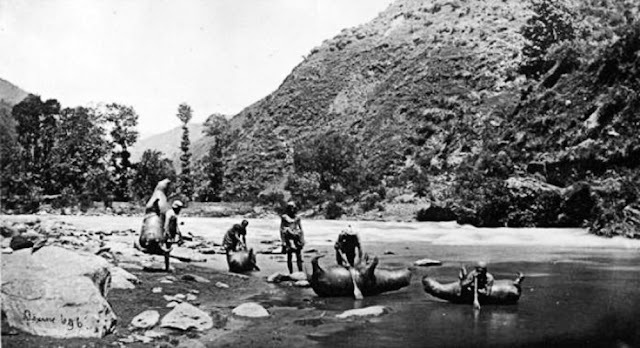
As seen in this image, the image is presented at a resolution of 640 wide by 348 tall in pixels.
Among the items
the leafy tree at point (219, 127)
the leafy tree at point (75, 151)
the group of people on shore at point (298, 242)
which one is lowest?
the group of people on shore at point (298, 242)

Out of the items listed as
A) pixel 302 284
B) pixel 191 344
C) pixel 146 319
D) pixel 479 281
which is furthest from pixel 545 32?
pixel 191 344

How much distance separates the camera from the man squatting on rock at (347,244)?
47.4 ft

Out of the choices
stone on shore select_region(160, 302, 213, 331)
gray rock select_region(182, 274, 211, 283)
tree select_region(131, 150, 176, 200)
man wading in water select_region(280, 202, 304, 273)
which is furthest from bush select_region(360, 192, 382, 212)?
stone on shore select_region(160, 302, 213, 331)

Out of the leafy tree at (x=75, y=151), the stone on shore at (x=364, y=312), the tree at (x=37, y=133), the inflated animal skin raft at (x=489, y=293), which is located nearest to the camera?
the stone on shore at (x=364, y=312)

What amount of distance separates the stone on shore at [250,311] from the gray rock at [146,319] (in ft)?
6.18

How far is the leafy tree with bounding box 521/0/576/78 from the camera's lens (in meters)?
58.8

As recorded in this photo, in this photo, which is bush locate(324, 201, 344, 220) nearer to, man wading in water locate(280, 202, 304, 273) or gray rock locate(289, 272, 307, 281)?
man wading in water locate(280, 202, 304, 273)

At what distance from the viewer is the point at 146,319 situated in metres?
9.80

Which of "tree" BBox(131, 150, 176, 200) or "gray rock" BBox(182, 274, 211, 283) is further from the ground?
"tree" BBox(131, 150, 176, 200)

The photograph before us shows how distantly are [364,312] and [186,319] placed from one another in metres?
3.55

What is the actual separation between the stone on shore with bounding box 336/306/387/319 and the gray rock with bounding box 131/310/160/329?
3506 millimetres

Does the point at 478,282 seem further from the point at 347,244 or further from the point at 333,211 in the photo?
the point at 333,211

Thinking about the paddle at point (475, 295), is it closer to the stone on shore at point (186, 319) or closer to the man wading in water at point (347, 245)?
the man wading in water at point (347, 245)

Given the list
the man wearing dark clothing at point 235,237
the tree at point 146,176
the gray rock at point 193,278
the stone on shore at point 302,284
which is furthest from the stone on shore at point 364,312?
the tree at point 146,176
